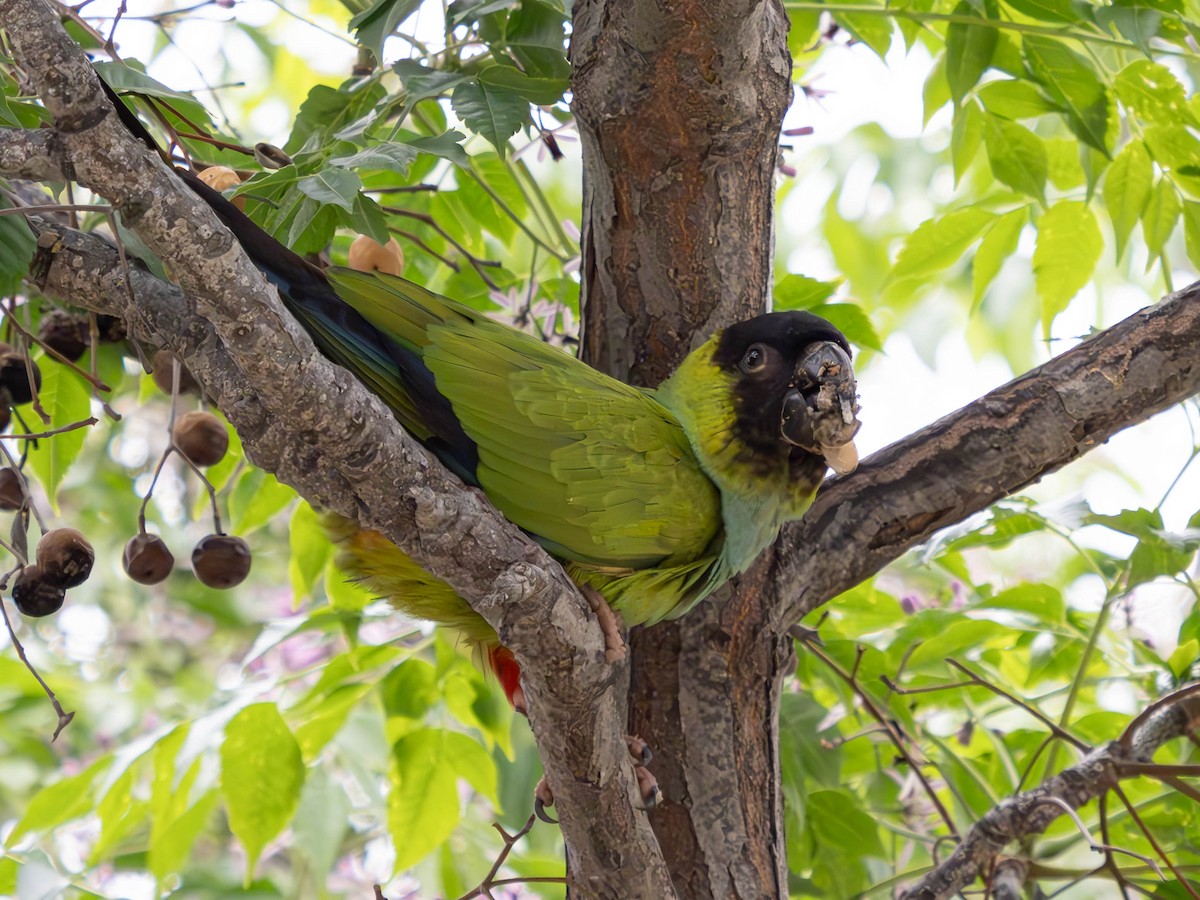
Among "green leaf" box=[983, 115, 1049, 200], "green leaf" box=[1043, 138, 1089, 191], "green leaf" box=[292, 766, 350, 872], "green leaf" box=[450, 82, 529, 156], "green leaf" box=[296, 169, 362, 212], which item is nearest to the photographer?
"green leaf" box=[296, 169, 362, 212]

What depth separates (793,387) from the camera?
73.3 inches

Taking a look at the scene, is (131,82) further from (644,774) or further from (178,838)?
(178,838)

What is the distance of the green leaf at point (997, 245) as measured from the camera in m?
2.43

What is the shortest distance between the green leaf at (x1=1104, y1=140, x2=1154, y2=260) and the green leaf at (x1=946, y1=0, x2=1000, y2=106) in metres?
0.33

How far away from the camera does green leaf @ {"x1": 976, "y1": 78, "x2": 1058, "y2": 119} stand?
2.09m

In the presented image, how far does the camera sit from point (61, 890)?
1.90m

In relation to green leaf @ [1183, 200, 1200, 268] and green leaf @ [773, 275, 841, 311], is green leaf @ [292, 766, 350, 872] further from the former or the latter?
green leaf @ [1183, 200, 1200, 268]

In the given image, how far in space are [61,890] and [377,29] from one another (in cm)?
150

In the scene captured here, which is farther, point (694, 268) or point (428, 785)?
point (428, 785)

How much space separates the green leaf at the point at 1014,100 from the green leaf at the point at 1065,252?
0.24m

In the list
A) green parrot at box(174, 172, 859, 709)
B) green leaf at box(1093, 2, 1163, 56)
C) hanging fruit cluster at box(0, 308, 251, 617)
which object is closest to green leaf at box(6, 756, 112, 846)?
hanging fruit cluster at box(0, 308, 251, 617)

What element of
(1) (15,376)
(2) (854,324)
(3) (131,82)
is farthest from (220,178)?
(2) (854,324)

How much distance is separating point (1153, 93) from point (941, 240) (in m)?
0.56

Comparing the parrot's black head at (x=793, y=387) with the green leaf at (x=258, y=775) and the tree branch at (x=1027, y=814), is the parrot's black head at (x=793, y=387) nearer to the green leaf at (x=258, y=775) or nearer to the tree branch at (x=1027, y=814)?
the tree branch at (x=1027, y=814)
